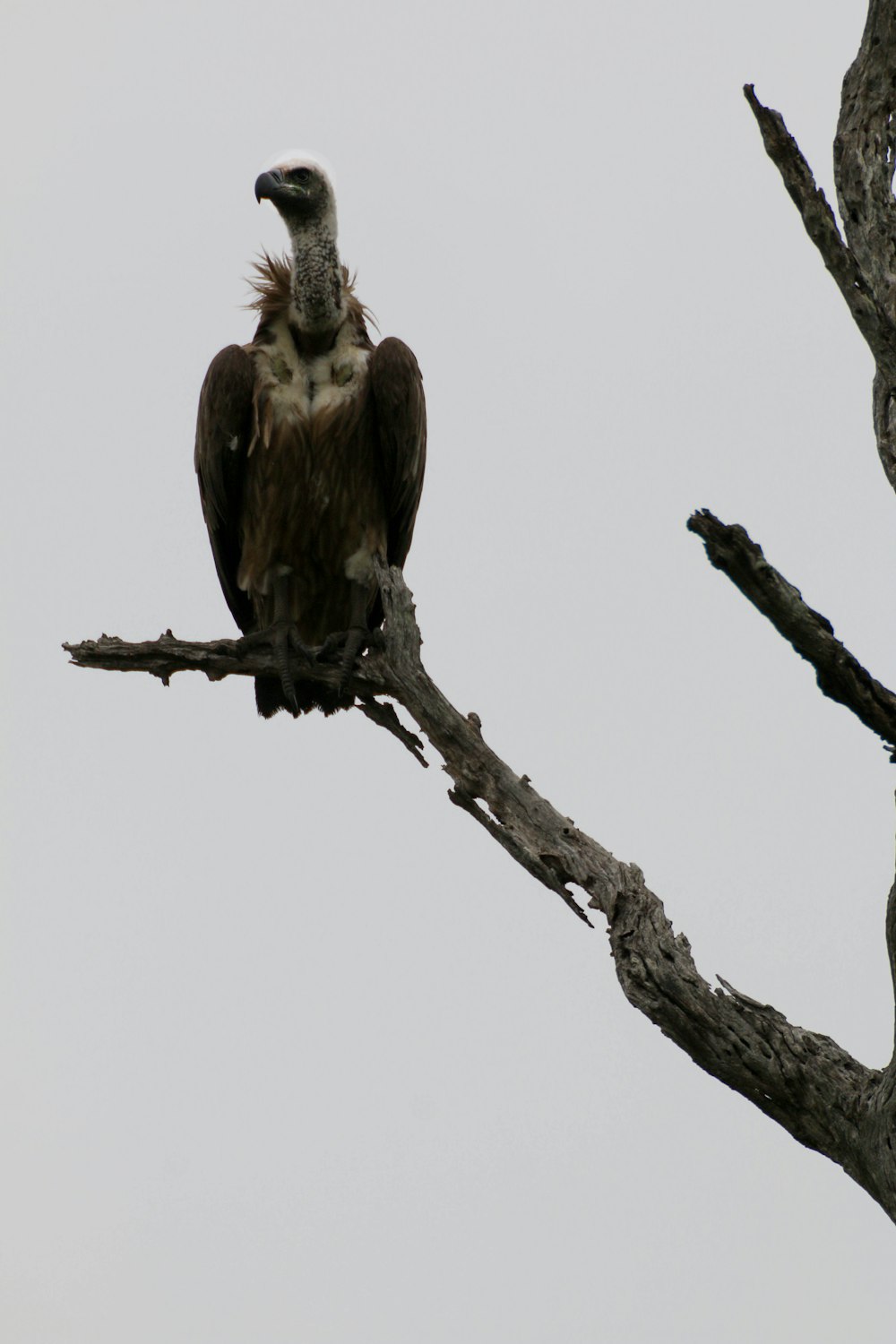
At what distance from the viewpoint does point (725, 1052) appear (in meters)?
4.70

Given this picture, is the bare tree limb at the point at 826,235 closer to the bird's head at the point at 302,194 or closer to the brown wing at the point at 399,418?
the brown wing at the point at 399,418

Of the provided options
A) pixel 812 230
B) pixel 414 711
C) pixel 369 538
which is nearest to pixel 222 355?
pixel 369 538

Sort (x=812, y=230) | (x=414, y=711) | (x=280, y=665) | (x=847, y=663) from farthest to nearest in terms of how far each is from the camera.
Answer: (x=280, y=665) → (x=414, y=711) → (x=812, y=230) → (x=847, y=663)

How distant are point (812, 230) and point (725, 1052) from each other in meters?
2.34

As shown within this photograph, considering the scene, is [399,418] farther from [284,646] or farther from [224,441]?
[284,646]

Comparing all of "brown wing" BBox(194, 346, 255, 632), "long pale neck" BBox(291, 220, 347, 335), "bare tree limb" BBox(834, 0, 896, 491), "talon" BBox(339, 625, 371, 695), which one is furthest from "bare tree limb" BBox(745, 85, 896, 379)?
"brown wing" BBox(194, 346, 255, 632)

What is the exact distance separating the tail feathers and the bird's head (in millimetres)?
1993

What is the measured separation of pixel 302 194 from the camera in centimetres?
711

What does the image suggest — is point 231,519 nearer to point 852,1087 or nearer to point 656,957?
Answer: point 656,957

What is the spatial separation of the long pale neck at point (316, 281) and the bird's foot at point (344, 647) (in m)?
1.34

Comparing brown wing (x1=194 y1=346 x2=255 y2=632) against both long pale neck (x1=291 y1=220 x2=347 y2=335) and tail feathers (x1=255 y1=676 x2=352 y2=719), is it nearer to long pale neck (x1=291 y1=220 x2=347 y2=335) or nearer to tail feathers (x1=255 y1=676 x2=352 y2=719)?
long pale neck (x1=291 y1=220 x2=347 y2=335)

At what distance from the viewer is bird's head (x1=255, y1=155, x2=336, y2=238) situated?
7.08 m

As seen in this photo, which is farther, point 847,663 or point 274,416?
point 274,416

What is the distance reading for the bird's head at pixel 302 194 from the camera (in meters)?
7.08
